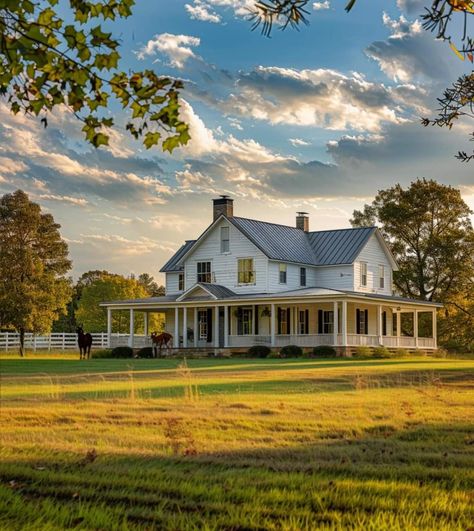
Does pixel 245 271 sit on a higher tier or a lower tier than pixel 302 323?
higher

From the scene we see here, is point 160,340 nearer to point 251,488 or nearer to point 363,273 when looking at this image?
point 363,273

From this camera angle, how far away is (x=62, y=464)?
9.02 m

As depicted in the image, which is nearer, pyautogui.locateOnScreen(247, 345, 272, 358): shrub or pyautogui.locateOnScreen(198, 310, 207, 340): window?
pyautogui.locateOnScreen(247, 345, 272, 358): shrub

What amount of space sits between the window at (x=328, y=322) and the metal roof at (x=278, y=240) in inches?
146

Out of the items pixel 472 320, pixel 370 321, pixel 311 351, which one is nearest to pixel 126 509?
pixel 311 351

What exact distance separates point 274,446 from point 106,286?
6746cm

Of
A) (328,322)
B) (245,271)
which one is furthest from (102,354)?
(328,322)

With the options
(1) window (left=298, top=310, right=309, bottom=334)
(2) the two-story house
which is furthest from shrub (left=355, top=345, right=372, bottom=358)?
(1) window (left=298, top=310, right=309, bottom=334)

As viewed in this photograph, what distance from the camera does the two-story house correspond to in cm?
5061

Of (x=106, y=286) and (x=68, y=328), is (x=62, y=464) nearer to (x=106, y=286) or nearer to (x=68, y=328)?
(x=106, y=286)

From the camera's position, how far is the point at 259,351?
45.1m

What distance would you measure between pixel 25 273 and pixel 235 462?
4641 centimetres

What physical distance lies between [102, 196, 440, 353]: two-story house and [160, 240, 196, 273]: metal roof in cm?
233

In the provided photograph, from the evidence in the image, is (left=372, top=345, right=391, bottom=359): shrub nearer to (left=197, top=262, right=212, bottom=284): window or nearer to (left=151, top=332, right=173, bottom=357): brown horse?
(left=151, top=332, right=173, bottom=357): brown horse
